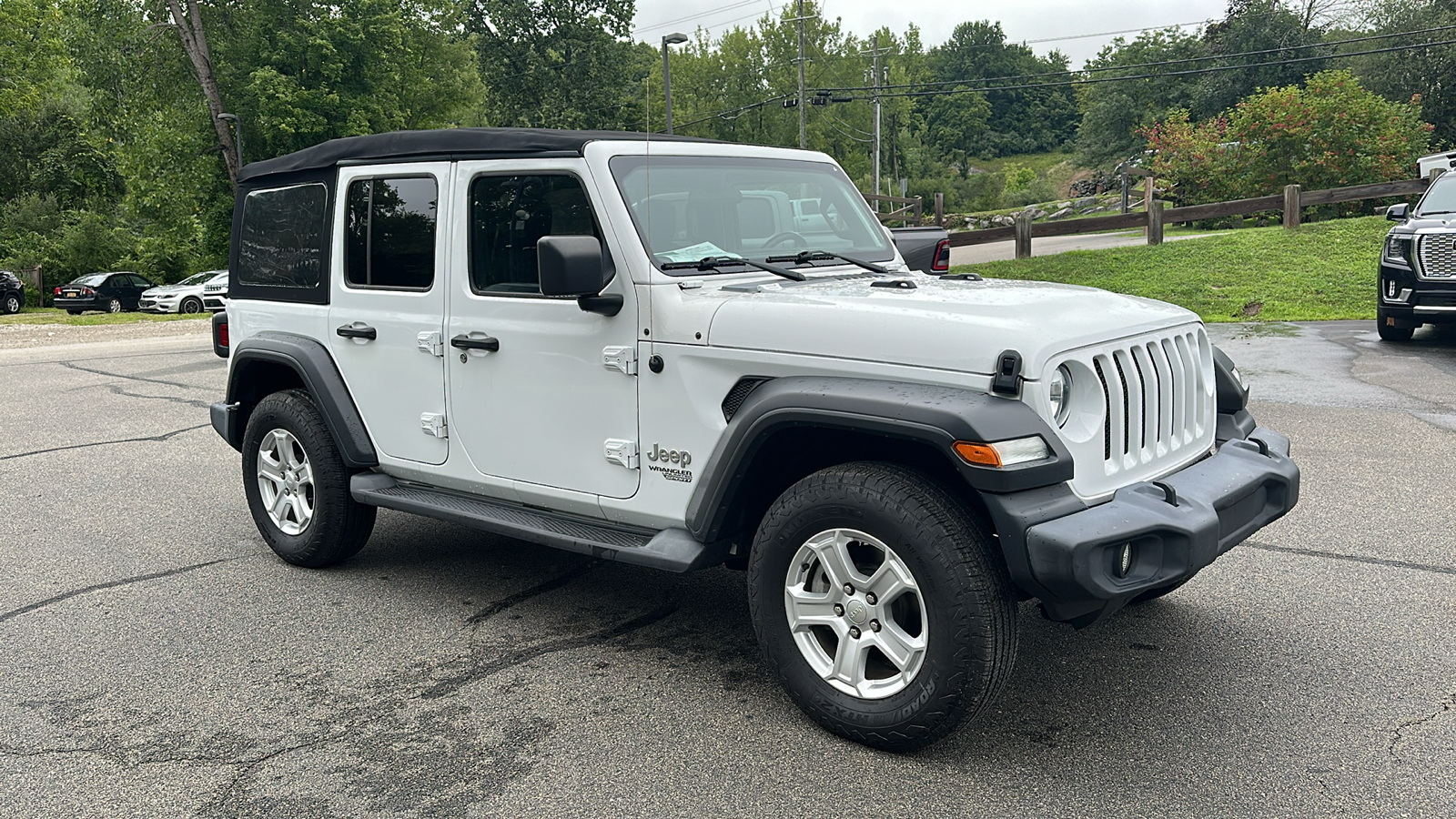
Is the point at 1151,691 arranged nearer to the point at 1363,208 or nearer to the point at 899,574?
the point at 899,574

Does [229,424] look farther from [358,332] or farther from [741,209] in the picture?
[741,209]

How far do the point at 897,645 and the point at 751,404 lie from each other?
87 cm

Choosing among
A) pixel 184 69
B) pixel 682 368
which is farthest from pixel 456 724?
pixel 184 69

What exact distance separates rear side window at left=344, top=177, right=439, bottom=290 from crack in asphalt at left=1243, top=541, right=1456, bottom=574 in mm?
3721

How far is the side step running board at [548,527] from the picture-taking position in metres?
Answer: 3.83

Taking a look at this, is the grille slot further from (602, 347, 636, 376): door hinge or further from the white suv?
the white suv

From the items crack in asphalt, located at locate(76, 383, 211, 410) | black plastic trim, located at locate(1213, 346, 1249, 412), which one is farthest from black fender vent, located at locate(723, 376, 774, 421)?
crack in asphalt, located at locate(76, 383, 211, 410)

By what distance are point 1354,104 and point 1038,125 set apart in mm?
87096

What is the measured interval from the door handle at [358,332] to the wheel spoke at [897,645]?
2694mm

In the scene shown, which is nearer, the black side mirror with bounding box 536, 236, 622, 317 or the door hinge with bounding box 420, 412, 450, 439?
the black side mirror with bounding box 536, 236, 622, 317

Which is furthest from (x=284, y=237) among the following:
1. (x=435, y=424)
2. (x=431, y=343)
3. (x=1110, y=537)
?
(x=1110, y=537)

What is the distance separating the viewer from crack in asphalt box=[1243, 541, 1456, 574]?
5043 millimetres

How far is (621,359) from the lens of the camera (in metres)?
4.00

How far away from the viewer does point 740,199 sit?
4.52 meters
